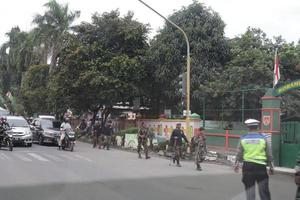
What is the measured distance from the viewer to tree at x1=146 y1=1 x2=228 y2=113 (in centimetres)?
3156

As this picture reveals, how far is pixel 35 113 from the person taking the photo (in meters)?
59.9

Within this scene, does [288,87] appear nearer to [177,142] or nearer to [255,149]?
[177,142]

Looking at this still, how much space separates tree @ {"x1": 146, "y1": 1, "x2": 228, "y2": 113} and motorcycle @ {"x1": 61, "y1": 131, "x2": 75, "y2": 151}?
846cm

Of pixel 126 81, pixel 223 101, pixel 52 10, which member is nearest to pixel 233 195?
pixel 223 101

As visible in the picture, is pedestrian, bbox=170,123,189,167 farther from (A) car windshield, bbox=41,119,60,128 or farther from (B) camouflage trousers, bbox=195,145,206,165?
(A) car windshield, bbox=41,119,60,128

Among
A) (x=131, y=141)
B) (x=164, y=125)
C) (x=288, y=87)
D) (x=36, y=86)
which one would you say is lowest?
(x=131, y=141)

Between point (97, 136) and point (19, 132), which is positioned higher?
point (19, 132)

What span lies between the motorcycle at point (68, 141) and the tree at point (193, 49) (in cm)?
846

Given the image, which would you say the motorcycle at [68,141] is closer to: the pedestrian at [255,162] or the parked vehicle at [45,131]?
the parked vehicle at [45,131]

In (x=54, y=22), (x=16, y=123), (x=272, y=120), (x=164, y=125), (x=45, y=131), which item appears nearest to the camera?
(x=272, y=120)

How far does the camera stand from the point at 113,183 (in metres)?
12.9

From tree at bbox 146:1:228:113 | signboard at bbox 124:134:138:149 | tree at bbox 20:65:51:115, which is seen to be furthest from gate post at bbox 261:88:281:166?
tree at bbox 20:65:51:115

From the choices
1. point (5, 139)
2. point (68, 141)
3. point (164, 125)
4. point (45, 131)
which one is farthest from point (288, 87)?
point (45, 131)

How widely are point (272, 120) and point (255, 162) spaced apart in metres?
12.0
